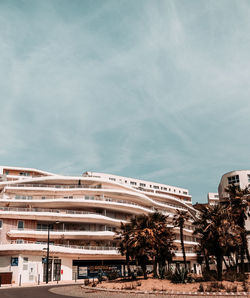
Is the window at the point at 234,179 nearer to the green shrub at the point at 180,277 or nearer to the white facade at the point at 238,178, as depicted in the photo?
the white facade at the point at 238,178

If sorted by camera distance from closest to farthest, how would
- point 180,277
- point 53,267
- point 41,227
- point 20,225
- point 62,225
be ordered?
point 180,277
point 53,267
point 20,225
point 41,227
point 62,225

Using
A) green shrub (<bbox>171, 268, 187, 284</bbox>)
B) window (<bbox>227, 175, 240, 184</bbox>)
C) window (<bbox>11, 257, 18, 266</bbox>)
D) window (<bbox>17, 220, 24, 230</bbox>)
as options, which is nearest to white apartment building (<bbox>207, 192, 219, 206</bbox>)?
window (<bbox>227, 175, 240, 184</bbox>)

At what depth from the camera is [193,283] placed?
28.2 metres

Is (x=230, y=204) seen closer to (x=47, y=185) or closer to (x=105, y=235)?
(x=105, y=235)

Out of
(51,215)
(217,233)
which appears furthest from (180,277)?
(51,215)

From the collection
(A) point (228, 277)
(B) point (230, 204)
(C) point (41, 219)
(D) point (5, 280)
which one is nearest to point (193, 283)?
(A) point (228, 277)

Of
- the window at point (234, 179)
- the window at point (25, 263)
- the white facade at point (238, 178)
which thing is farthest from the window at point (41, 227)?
the window at point (234, 179)

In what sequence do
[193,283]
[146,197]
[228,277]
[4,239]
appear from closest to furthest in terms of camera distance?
[193,283]
[228,277]
[4,239]
[146,197]

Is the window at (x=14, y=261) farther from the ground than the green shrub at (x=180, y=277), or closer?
farther from the ground

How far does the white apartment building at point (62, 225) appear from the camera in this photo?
45.8m

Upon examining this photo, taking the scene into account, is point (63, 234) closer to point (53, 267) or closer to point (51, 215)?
point (51, 215)

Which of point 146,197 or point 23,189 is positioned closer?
point 23,189

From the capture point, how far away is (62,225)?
181ft

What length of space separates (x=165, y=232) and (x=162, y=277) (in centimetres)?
725
